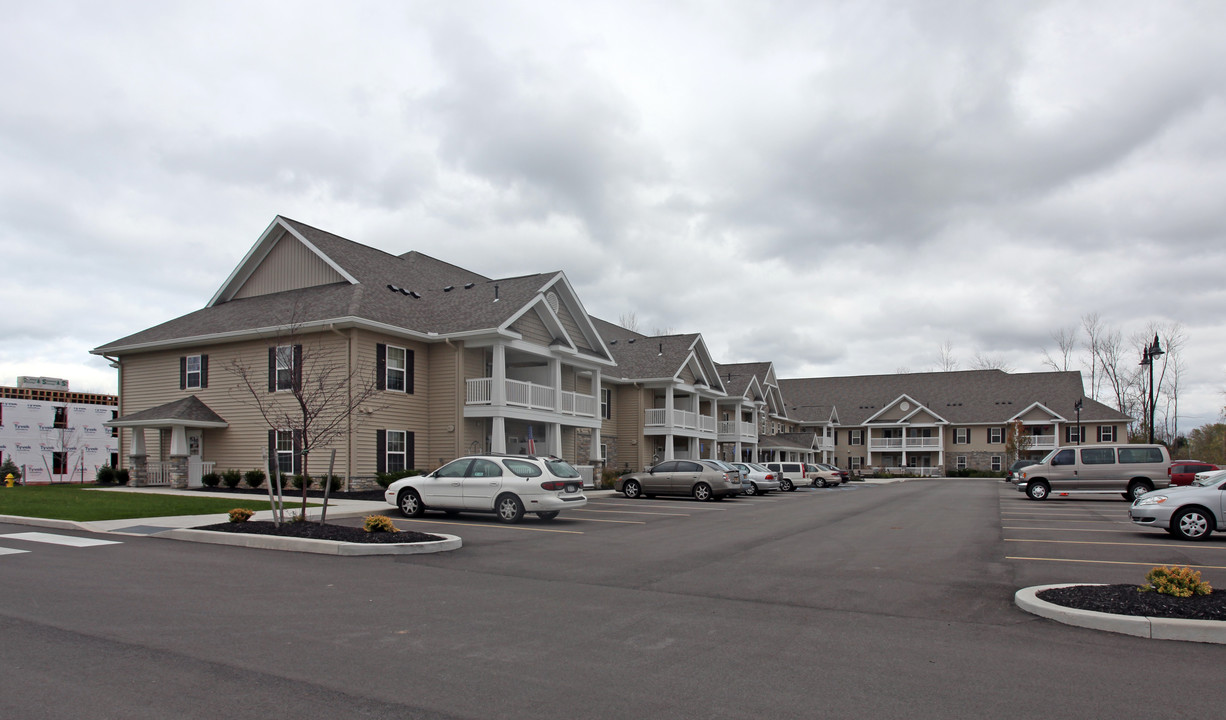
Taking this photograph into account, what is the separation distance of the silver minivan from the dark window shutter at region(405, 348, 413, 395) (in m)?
22.6

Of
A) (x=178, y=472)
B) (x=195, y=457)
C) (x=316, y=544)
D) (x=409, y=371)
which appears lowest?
(x=178, y=472)

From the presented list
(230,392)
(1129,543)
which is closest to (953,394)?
(1129,543)

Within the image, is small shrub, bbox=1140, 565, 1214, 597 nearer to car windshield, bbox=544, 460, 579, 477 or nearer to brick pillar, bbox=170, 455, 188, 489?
car windshield, bbox=544, 460, 579, 477

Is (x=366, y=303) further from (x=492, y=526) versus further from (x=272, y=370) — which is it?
(x=492, y=526)

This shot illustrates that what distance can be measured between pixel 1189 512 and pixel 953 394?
64287 mm

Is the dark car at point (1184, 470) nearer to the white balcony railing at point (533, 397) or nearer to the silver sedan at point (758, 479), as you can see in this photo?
the silver sedan at point (758, 479)

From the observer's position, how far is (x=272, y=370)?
2570cm

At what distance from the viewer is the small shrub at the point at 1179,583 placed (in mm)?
7891

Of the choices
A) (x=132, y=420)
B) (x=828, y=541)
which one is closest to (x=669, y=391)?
(x=132, y=420)

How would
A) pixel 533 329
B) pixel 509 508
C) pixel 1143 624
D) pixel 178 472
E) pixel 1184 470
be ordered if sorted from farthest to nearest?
pixel 1184 470 < pixel 533 329 < pixel 178 472 < pixel 509 508 < pixel 1143 624

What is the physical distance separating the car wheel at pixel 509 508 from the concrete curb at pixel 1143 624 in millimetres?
10851

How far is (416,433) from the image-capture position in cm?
2705

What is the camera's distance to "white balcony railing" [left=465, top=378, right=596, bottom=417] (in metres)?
27.1

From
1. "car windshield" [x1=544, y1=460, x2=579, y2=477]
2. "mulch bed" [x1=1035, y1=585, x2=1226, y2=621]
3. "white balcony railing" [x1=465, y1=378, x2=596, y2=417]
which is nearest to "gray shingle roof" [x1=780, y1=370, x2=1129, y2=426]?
"white balcony railing" [x1=465, y1=378, x2=596, y2=417]
